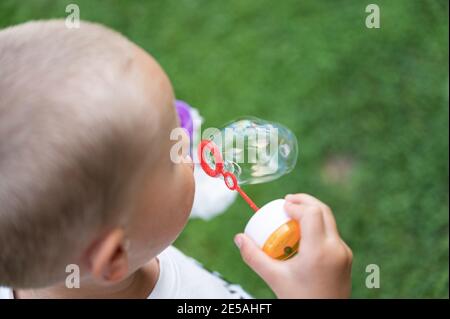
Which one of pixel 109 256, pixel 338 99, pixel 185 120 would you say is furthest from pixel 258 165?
pixel 338 99

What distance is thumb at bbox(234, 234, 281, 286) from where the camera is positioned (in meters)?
0.90

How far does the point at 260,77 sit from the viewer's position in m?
2.01

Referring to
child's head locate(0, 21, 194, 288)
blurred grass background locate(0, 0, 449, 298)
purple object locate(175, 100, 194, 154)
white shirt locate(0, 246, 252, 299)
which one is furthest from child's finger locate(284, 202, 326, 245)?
blurred grass background locate(0, 0, 449, 298)

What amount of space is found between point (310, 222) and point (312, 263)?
62mm

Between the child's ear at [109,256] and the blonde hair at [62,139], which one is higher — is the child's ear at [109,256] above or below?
below

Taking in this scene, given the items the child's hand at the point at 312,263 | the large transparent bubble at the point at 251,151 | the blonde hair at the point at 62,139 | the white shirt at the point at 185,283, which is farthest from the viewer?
the large transparent bubble at the point at 251,151

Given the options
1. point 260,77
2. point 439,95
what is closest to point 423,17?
point 439,95

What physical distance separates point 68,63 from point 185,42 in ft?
4.62

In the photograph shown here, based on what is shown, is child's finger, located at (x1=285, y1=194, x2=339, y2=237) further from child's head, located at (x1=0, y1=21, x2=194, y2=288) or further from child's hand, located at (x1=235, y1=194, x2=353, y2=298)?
child's head, located at (x1=0, y1=21, x2=194, y2=288)

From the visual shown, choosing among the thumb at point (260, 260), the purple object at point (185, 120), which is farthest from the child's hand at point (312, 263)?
the purple object at point (185, 120)

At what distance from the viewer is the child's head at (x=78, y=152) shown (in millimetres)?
710

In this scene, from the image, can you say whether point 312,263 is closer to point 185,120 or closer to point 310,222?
point 310,222

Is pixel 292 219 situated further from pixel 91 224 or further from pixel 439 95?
pixel 439 95

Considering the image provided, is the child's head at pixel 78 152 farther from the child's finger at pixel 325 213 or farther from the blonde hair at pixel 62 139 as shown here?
the child's finger at pixel 325 213
